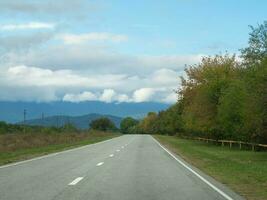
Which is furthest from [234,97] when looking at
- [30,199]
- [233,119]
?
[30,199]

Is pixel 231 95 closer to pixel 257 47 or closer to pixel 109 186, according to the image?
pixel 257 47

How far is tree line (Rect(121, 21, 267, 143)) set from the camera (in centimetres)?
3562

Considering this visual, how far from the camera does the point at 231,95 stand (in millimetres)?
52406

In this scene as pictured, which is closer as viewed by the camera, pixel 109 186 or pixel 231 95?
pixel 109 186

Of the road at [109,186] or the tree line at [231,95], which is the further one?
the tree line at [231,95]

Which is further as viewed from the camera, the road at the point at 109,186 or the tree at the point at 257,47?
the tree at the point at 257,47

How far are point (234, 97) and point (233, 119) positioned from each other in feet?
9.51

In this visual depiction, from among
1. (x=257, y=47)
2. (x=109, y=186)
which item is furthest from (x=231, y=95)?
(x=109, y=186)

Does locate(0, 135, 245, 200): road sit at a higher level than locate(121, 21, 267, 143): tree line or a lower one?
lower

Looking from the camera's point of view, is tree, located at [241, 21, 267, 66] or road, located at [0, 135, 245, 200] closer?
road, located at [0, 135, 245, 200]

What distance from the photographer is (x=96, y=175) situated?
2061 cm

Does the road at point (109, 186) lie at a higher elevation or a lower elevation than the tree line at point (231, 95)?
lower

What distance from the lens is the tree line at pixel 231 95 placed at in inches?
1403

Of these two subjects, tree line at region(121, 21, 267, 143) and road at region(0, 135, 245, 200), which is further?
tree line at region(121, 21, 267, 143)
